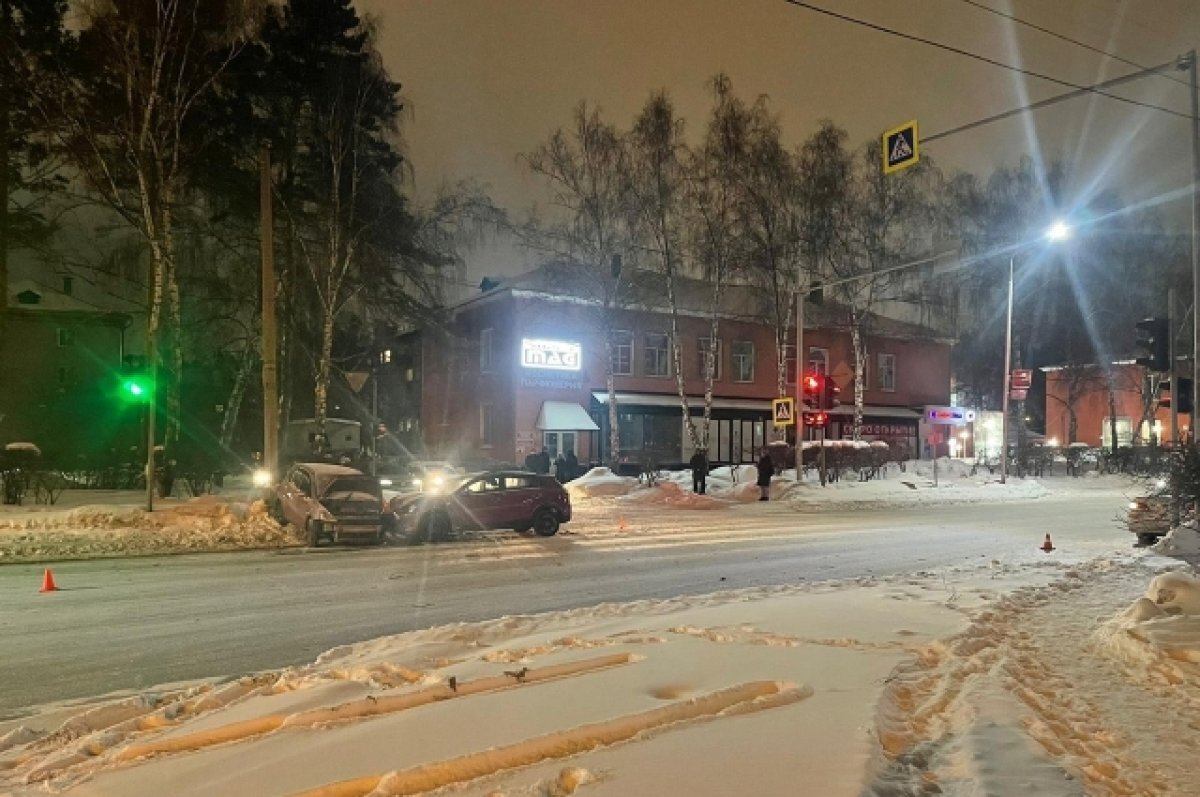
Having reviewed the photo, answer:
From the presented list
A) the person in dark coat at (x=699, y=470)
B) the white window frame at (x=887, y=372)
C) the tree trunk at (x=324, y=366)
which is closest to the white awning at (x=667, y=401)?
the white window frame at (x=887, y=372)

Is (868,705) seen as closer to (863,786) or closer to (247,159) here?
(863,786)

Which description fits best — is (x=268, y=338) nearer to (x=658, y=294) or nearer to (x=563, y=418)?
(x=563, y=418)

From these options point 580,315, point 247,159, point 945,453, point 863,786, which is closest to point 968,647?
point 863,786

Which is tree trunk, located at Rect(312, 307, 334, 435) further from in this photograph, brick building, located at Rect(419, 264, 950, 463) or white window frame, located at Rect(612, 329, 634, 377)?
white window frame, located at Rect(612, 329, 634, 377)

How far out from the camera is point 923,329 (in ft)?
171

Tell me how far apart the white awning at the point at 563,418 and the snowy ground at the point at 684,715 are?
28.5 m

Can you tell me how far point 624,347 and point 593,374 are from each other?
2.45 meters

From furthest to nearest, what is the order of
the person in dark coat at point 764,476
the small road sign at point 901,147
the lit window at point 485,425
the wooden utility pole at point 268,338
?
the lit window at point 485,425 < the person in dark coat at point 764,476 < the wooden utility pole at point 268,338 < the small road sign at point 901,147

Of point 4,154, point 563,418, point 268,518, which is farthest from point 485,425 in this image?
point 268,518

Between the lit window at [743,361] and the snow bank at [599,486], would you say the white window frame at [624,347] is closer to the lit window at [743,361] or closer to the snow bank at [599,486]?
the lit window at [743,361]

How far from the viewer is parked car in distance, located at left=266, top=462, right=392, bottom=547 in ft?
57.2

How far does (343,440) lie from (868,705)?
116 ft

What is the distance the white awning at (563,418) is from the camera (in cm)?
3734

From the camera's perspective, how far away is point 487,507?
60.9 ft
